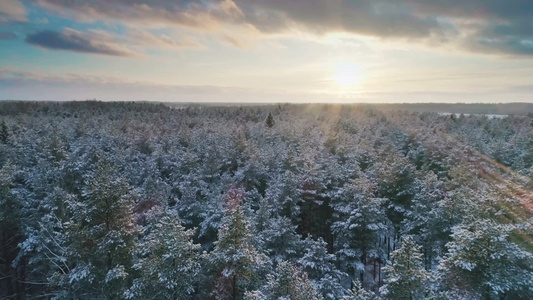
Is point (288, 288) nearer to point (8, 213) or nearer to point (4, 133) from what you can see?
point (8, 213)

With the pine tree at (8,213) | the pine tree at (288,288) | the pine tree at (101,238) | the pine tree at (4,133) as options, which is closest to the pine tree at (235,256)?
the pine tree at (288,288)

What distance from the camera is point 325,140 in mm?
50844

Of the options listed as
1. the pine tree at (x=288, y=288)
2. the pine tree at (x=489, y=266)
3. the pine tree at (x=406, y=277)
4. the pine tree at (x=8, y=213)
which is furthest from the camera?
the pine tree at (x=8, y=213)

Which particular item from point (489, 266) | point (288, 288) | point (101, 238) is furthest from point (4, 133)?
point (489, 266)

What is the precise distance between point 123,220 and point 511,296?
18266mm

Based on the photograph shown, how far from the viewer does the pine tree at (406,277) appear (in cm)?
1334

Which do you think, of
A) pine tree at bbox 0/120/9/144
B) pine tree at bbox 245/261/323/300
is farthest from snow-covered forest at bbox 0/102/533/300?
pine tree at bbox 0/120/9/144

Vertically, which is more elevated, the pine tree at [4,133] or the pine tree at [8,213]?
the pine tree at [4,133]

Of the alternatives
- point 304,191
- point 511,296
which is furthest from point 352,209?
point 511,296

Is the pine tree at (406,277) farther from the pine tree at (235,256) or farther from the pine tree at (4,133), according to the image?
the pine tree at (4,133)

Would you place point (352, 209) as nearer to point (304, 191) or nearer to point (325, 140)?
point (304, 191)

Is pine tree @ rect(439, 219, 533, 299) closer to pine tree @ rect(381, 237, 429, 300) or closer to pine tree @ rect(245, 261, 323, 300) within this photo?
pine tree @ rect(381, 237, 429, 300)

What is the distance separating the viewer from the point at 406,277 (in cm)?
1334

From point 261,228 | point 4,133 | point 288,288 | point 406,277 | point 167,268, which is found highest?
point 4,133
